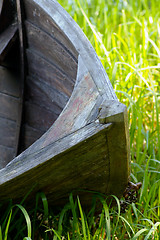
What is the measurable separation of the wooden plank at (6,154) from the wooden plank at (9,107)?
16cm

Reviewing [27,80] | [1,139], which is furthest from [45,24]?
[1,139]

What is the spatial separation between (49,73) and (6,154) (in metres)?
0.50

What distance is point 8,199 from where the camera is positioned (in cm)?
141

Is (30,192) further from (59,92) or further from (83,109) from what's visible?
(59,92)

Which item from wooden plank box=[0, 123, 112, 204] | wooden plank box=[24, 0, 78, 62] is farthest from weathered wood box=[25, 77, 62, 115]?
wooden plank box=[0, 123, 112, 204]

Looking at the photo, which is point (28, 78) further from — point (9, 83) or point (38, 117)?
point (38, 117)

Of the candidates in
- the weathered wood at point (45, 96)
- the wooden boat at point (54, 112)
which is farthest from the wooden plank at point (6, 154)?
the weathered wood at point (45, 96)

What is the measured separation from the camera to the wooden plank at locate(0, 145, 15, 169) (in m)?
2.13

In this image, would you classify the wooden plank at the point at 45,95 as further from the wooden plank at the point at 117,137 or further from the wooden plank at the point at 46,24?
the wooden plank at the point at 117,137

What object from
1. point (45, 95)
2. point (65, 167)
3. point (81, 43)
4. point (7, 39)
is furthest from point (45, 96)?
point (65, 167)

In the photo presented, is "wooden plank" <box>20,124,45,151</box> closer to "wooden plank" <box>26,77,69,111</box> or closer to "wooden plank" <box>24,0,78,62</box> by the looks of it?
"wooden plank" <box>26,77,69,111</box>

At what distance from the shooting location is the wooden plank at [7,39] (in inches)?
80.2

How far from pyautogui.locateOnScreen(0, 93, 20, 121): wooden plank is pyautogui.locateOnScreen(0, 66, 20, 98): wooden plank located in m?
0.03

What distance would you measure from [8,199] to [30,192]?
8 centimetres
